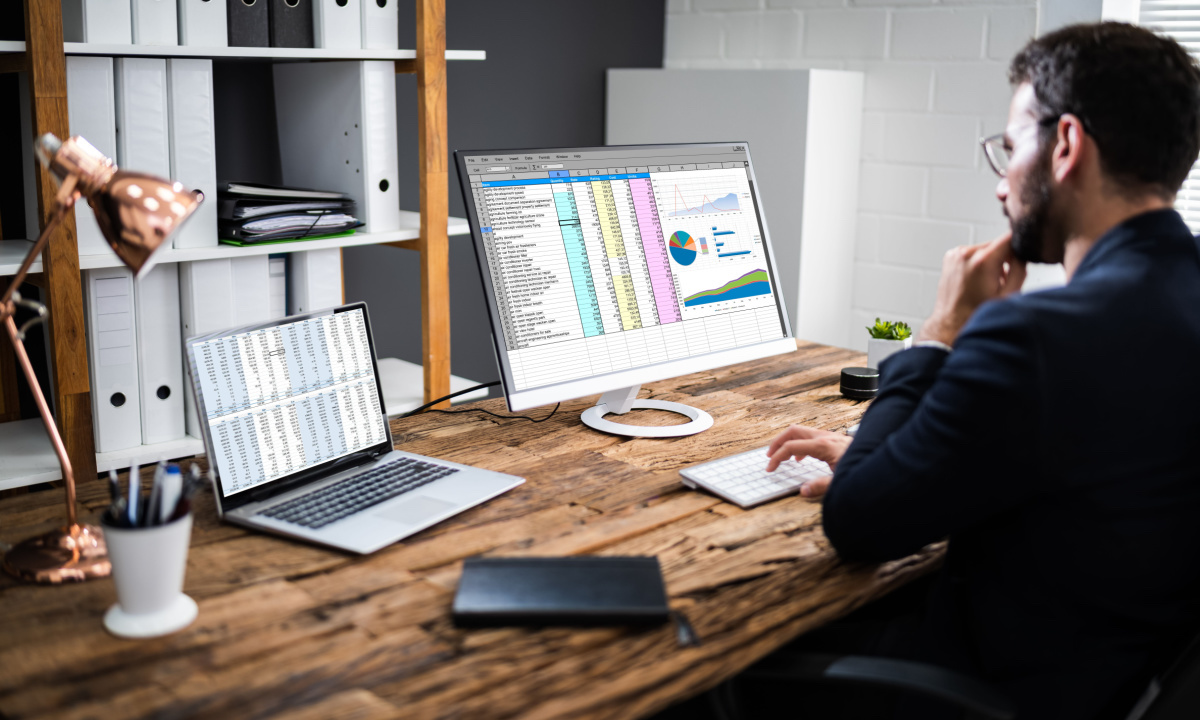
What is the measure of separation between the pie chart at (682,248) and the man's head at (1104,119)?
2.10ft

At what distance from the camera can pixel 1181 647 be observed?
1096mm

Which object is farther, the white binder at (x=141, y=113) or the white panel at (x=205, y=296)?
the white panel at (x=205, y=296)

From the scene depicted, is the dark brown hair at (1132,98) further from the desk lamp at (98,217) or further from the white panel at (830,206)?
the white panel at (830,206)

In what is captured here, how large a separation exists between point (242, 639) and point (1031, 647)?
2.74ft

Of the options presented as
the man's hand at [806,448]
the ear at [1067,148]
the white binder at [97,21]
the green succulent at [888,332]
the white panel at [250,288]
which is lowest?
the man's hand at [806,448]

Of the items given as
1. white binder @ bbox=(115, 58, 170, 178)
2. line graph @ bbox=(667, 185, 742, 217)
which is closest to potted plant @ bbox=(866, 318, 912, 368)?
line graph @ bbox=(667, 185, 742, 217)

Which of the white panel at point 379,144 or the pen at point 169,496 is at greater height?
the white panel at point 379,144

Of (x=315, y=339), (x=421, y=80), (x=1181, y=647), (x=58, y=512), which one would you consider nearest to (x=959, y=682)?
(x=1181, y=647)

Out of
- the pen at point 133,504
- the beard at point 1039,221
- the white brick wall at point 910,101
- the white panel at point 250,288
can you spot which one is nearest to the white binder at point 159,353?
the white panel at point 250,288

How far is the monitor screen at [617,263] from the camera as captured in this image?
5.04 feet

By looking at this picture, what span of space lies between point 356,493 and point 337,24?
1.27m

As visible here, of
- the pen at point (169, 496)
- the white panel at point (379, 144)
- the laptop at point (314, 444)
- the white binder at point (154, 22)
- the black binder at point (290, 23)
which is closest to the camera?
the pen at point (169, 496)

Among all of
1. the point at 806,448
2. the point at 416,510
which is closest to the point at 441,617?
the point at 416,510

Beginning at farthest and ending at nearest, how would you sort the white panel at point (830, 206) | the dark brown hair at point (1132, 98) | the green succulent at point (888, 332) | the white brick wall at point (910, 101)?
the white panel at point (830, 206) → the white brick wall at point (910, 101) → the green succulent at point (888, 332) → the dark brown hair at point (1132, 98)
